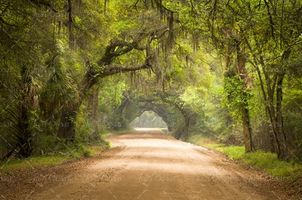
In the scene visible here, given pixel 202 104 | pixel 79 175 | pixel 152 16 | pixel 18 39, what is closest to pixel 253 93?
pixel 152 16

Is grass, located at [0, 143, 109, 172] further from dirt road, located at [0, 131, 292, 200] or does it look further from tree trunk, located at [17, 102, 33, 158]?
dirt road, located at [0, 131, 292, 200]

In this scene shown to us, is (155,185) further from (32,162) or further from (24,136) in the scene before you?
(24,136)

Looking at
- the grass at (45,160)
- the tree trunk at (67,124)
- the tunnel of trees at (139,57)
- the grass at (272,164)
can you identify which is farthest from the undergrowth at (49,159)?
the grass at (272,164)

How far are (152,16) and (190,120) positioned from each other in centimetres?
3196

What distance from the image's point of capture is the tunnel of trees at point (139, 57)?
39.0ft

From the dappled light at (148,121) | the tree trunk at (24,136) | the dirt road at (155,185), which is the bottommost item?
the dirt road at (155,185)

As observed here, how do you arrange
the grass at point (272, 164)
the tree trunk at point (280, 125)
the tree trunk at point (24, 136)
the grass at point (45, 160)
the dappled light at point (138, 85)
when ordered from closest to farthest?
the dappled light at point (138, 85), the grass at point (272, 164), the grass at point (45, 160), the tree trunk at point (280, 125), the tree trunk at point (24, 136)

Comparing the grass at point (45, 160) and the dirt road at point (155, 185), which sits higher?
the grass at point (45, 160)

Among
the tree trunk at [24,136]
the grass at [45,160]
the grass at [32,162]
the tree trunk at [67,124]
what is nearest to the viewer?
the grass at [32,162]

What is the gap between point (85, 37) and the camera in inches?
623

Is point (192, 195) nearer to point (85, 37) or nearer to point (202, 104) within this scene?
point (85, 37)

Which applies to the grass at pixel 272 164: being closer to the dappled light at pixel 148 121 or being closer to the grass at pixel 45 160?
the grass at pixel 45 160

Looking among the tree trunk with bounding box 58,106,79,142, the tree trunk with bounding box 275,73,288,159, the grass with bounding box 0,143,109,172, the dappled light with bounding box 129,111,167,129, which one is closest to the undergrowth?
the grass with bounding box 0,143,109,172

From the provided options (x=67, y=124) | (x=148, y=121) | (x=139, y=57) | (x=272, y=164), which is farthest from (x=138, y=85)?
(x=148, y=121)
